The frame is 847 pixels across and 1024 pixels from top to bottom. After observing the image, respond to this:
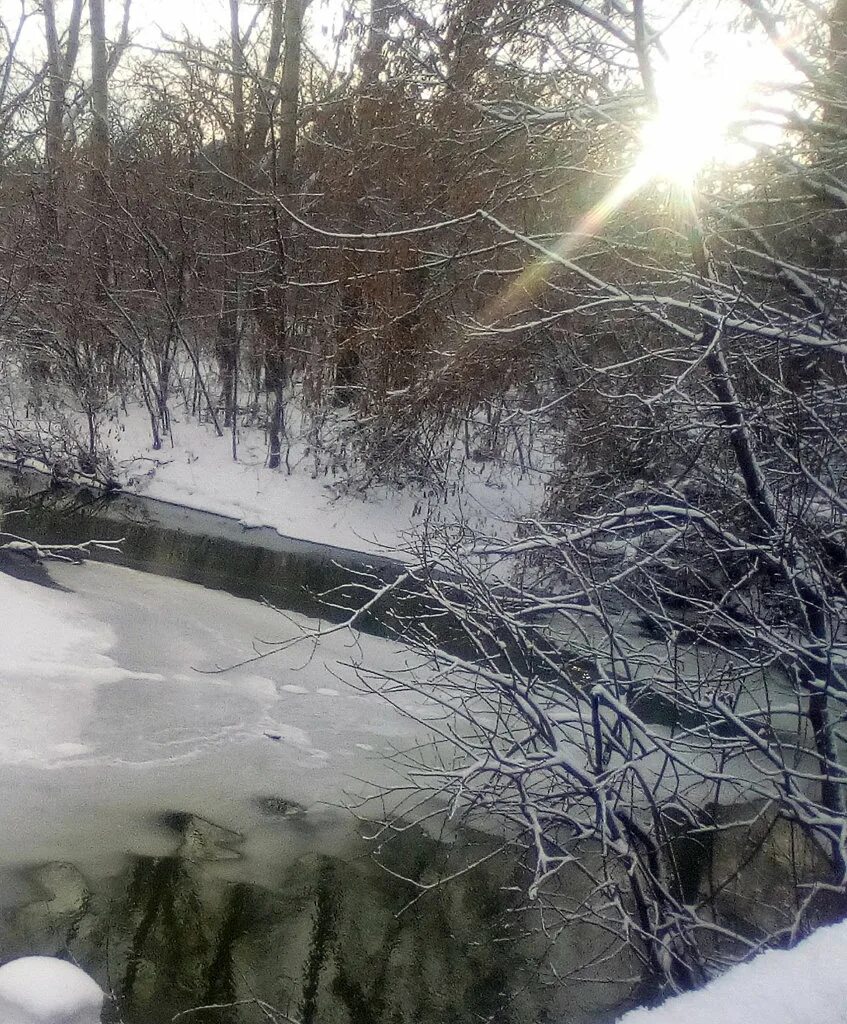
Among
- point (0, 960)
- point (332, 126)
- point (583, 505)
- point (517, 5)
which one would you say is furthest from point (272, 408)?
point (0, 960)

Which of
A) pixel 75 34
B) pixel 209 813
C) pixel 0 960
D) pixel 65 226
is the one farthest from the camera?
pixel 75 34

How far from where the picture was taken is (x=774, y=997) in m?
1.62

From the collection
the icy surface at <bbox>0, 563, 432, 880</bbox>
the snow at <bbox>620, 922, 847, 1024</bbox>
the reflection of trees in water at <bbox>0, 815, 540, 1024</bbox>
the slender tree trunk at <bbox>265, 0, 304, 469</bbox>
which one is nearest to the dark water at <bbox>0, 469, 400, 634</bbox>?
the icy surface at <bbox>0, 563, 432, 880</bbox>

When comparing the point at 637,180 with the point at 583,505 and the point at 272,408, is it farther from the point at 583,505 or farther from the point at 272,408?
the point at 272,408

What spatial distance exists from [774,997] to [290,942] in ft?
10.8

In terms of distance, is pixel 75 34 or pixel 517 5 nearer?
pixel 517 5

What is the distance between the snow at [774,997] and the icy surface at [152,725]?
3.65m

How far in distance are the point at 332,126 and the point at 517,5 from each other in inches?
355

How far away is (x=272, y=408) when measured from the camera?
17.0 meters

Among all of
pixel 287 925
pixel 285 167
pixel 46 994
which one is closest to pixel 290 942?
pixel 287 925

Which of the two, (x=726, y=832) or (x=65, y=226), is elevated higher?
(x=65, y=226)

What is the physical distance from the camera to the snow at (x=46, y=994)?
10.1 ft

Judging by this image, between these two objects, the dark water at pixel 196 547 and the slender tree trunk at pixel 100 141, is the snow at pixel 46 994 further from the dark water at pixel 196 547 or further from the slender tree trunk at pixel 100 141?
the slender tree trunk at pixel 100 141

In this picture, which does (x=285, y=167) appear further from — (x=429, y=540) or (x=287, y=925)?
(x=287, y=925)
